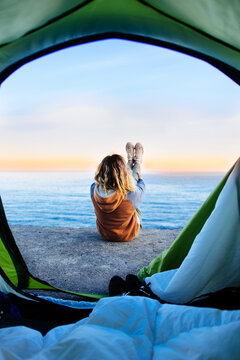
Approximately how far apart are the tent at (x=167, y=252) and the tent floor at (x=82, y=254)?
26 centimetres

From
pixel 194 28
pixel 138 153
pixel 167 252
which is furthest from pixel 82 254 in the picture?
pixel 194 28

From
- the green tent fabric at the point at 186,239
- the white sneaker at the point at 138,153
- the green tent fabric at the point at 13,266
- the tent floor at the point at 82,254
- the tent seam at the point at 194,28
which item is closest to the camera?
the tent seam at the point at 194,28

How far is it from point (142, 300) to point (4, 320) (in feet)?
2.38

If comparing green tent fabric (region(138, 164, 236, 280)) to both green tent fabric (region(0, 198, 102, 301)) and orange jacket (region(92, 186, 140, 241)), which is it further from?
orange jacket (region(92, 186, 140, 241))

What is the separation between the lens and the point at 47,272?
7.19 ft

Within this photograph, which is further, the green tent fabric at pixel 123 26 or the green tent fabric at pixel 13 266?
the green tent fabric at pixel 13 266

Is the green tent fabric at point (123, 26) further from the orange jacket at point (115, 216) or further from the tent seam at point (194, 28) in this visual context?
the orange jacket at point (115, 216)

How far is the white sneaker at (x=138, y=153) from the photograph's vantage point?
3.39 metres

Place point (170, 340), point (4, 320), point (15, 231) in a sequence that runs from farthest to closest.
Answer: point (15, 231)
point (4, 320)
point (170, 340)

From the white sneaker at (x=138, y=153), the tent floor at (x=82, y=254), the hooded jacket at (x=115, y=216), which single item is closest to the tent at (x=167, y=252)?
the tent floor at (x=82, y=254)

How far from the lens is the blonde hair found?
9.08 ft

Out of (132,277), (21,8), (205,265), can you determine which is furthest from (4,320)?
(21,8)

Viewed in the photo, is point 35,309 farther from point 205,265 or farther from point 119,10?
point 119,10

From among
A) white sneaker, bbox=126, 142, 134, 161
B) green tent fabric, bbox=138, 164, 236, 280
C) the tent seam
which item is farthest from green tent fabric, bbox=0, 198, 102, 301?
white sneaker, bbox=126, 142, 134, 161
